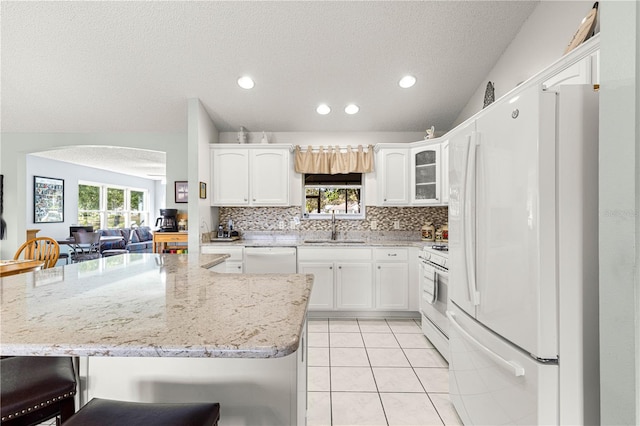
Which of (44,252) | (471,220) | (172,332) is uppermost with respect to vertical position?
(471,220)

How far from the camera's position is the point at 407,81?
3.25 m

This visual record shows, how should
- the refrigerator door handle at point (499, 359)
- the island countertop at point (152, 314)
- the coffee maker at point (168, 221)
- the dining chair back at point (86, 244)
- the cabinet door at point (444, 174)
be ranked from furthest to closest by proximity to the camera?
the dining chair back at point (86, 244) < the coffee maker at point (168, 221) < the cabinet door at point (444, 174) < the refrigerator door handle at point (499, 359) < the island countertop at point (152, 314)

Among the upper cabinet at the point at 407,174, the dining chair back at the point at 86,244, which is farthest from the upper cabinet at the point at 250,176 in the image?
the dining chair back at the point at 86,244

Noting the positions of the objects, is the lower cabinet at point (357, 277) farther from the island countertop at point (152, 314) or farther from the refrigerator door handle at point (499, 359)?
the island countertop at point (152, 314)

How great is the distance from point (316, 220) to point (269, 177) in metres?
0.88

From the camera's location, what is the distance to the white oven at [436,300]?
2.58 meters

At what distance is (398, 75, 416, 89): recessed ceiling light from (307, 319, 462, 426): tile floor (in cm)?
265

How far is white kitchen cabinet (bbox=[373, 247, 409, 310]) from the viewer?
11.7ft

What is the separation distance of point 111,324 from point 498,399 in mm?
1589

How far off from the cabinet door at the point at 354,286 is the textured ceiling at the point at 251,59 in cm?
187

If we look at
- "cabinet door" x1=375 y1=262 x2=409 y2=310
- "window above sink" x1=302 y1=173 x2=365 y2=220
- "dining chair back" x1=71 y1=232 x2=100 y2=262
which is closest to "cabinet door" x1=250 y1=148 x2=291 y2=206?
"window above sink" x1=302 y1=173 x2=365 y2=220

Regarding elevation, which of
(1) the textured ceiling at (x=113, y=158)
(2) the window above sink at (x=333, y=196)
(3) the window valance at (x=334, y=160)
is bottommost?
(2) the window above sink at (x=333, y=196)

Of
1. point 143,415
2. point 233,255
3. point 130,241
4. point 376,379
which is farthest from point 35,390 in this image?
point 130,241

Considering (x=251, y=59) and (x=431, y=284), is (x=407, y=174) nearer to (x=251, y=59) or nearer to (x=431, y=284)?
(x=431, y=284)
